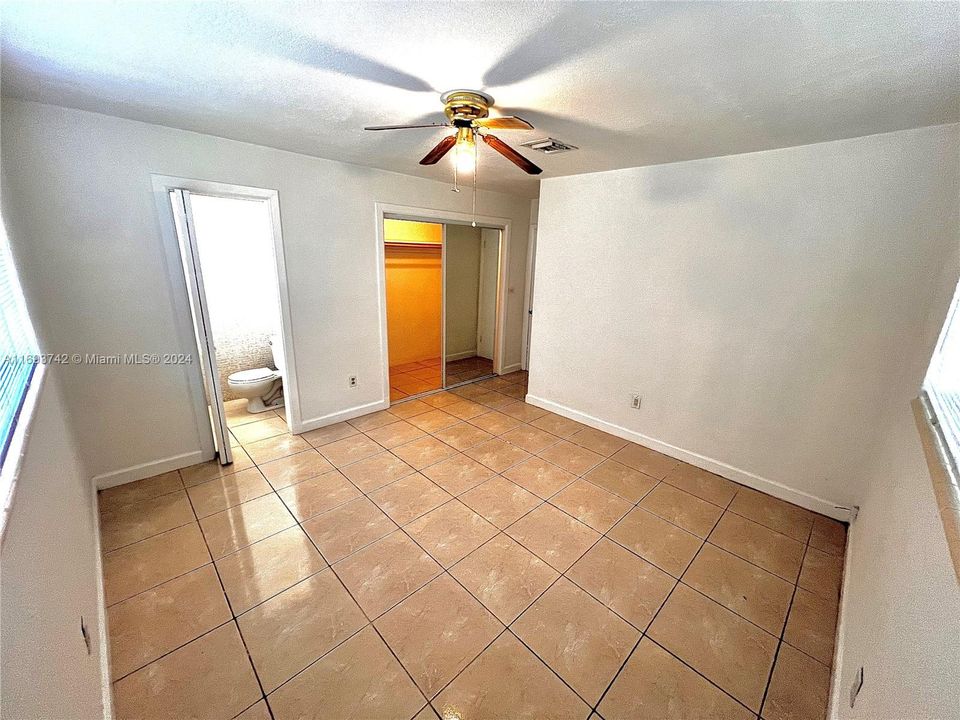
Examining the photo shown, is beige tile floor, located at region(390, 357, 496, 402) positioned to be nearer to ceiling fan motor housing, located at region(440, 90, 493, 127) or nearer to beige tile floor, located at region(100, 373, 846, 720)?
beige tile floor, located at region(100, 373, 846, 720)

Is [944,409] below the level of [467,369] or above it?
above

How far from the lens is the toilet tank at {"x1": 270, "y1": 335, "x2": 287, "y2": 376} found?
10.0 ft

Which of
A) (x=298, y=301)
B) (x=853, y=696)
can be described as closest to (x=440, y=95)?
(x=298, y=301)

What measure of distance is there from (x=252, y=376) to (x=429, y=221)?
2249mm

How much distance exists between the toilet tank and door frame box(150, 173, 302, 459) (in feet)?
0.16

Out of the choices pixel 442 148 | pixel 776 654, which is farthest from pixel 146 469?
pixel 776 654

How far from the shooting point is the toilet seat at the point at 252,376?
11.4ft

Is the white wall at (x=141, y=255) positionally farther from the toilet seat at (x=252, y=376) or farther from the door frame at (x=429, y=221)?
the toilet seat at (x=252, y=376)

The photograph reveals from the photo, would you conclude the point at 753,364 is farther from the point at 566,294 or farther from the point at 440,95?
the point at 440,95

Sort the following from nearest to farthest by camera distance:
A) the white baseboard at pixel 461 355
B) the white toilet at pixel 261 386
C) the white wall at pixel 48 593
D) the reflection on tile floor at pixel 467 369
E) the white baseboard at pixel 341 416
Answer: the white wall at pixel 48 593 → the white baseboard at pixel 341 416 → the white toilet at pixel 261 386 → the reflection on tile floor at pixel 467 369 → the white baseboard at pixel 461 355

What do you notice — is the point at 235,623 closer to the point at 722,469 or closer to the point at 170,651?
the point at 170,651

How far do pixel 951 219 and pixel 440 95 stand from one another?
2.48 metres

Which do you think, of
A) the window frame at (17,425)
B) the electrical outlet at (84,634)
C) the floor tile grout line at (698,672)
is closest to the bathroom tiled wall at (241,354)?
the window frame at (17,425)

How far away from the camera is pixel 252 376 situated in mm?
3566
